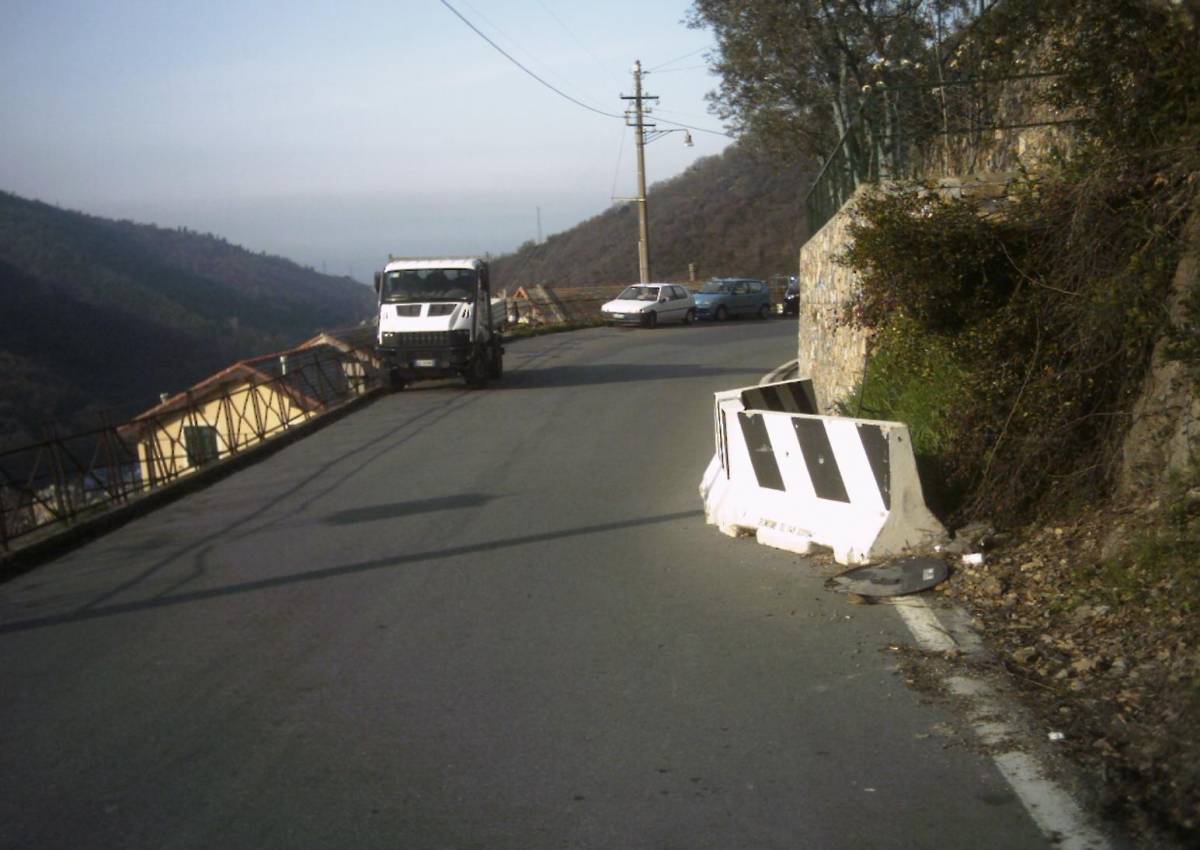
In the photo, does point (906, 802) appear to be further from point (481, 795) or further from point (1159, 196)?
point (1159, 196)

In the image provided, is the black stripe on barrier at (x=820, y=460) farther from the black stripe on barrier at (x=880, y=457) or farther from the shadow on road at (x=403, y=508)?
the shadow on road at (x=403, y=508)

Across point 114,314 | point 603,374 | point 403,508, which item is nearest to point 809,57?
point 603,374

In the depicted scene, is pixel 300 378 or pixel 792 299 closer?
pixel 300 378

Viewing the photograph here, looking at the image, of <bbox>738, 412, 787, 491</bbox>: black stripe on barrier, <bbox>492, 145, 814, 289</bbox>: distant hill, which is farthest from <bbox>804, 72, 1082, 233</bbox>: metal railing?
<bbox>492, 145, 814, 289</bbox>: distant hill

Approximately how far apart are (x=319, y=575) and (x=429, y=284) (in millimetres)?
15020

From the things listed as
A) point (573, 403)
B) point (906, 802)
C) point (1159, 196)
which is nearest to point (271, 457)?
point (573, 403)

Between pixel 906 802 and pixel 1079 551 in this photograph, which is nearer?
pixel 906 802

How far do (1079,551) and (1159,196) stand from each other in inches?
99.8

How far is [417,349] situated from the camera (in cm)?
2262

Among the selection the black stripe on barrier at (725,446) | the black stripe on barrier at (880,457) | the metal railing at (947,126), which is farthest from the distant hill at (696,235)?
the black stripe on barrier at (880,457)

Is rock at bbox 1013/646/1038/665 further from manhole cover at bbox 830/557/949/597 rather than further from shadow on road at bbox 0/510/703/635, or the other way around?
shadow on road at bbox 0/510/703/635

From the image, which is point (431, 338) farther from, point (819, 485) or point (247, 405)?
point (819, 485)

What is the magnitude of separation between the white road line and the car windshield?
36.7m

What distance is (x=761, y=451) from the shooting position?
9.10m
